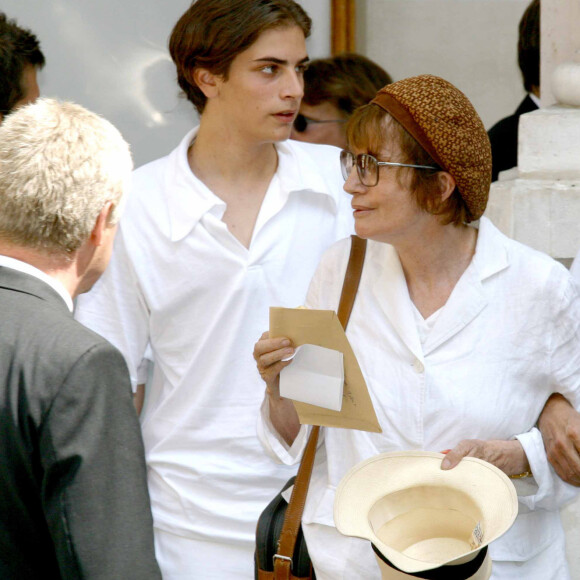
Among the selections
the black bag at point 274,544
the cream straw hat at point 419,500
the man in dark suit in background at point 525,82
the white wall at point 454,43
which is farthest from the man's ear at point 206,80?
the white wall at point 454,43

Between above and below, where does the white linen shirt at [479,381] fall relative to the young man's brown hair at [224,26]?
below

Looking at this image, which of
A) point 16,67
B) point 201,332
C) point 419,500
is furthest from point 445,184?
point 16,67

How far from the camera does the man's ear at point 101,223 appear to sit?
2.02m

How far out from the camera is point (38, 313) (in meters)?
1.83

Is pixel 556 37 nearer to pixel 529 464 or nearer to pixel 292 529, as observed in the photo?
pixel 529 464

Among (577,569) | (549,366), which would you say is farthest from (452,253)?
(577,569)

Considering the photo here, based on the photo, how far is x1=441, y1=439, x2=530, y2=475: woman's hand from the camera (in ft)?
7.31

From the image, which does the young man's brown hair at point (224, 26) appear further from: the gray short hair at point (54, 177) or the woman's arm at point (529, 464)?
the woman's arm at point (529, 464)

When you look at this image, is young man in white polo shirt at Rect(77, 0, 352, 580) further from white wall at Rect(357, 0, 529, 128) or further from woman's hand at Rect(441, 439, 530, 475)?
white wall at Rect(357, 0, 529, 128)

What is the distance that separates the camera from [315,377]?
226 centimetres

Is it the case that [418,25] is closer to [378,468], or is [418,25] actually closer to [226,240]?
[226,240]

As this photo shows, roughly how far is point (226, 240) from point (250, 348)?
308 mm

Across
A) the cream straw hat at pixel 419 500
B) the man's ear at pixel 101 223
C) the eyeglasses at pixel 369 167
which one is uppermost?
the eyeglasses at pixel 369 167

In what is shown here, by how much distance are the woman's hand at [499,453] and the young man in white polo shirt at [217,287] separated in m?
0.78
